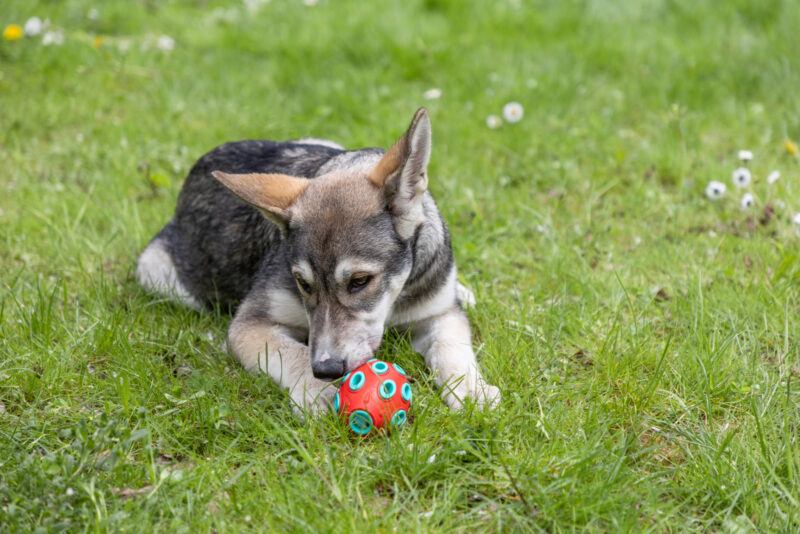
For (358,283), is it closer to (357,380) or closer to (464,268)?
(357,380)

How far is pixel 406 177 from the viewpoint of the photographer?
3.49 meters

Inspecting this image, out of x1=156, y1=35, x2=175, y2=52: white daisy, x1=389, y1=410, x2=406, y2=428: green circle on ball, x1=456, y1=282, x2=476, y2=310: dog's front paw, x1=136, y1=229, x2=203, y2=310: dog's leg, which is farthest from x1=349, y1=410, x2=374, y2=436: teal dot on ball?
x1=156, y1=35, x2=175, y2=52: white daisy

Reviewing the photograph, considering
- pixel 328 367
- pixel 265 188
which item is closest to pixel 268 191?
pixel 265 188

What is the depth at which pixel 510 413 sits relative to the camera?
326cm

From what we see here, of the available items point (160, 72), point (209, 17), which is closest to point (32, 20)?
point (160, 72)

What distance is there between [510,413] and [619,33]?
19.2 feet

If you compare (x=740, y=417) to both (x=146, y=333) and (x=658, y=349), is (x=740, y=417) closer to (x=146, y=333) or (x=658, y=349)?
(x=658, y=349)

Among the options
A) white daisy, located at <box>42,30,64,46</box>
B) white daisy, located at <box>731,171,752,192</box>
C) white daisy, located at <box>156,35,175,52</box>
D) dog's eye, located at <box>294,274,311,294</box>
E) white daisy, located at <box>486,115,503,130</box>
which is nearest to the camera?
dog's eye, located at <box>294,274,311,294</box>

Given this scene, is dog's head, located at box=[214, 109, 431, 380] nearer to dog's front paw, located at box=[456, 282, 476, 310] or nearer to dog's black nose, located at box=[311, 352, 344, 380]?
dog's black nose, located at box=[311, 352, 344, 380]

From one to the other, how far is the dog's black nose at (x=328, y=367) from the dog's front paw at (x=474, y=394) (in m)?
0.52

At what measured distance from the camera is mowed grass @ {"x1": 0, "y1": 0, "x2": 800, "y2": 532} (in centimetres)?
284

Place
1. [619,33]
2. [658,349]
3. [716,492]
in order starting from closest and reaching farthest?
1. [716,492]
2. [658,349]
3. [619,33]

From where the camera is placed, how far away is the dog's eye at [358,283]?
3.48 m

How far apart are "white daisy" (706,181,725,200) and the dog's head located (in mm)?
2617
